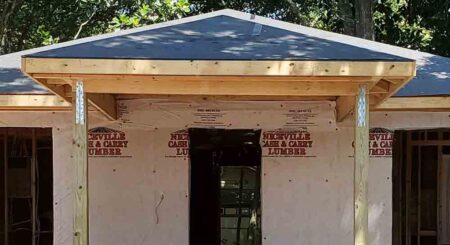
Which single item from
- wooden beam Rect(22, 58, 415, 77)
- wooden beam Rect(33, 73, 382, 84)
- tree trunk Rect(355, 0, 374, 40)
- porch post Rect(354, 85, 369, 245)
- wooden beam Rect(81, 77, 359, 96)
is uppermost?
tree trunk Rect(355, 0, 374, 40)

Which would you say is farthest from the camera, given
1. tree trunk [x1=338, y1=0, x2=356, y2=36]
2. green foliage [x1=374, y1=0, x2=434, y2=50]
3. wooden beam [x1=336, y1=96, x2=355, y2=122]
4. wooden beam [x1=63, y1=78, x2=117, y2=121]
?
green foliage [x1=374, y1=0, x2=434, y2=50]

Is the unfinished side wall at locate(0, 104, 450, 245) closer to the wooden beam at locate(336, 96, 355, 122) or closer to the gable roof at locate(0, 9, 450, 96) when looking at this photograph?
the wooden beam at locate(336, 96, 355, 122)

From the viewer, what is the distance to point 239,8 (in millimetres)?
16391

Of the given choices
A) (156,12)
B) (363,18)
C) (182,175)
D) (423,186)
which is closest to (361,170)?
(182,175)

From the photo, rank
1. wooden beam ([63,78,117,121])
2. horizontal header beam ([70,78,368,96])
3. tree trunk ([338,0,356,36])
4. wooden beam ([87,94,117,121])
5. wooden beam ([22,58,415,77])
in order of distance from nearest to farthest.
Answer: wooden beam ([22,58,415,77])
horizontal header beam ([70,78,368,96])
wooden beam ([63,78,117,121])
wooden beam ([87,94,117,121])
tree trunk ([338,0,356,36])

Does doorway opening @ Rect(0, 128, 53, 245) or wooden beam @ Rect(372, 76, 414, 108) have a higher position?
wooden beam @ Rect(372, 76, 414, 108)

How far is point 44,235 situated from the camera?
9641 millimetres

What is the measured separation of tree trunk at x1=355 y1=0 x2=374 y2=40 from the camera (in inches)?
493

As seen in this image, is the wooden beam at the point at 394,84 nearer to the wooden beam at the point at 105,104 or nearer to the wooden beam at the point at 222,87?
the wooden beam at the point at 222,87

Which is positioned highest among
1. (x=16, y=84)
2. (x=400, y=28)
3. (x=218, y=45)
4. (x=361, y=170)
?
(x=400, y=28)

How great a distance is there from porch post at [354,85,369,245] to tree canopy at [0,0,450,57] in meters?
8.03

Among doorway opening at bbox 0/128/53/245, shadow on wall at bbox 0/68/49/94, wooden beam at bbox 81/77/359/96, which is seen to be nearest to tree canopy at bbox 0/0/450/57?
doorway opening at bbox 0/128/53/245

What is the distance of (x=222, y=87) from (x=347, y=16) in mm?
9150

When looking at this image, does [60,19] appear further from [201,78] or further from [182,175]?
[201,78]
